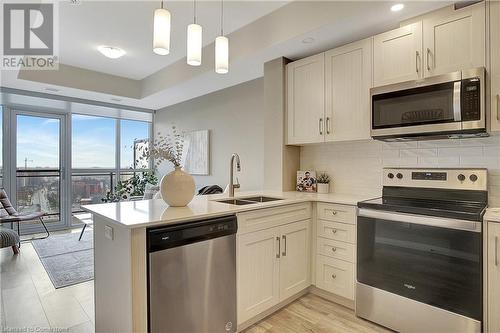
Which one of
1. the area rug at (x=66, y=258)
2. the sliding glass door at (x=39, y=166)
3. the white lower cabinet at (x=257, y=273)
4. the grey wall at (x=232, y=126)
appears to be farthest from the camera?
the sliding glass door at (x=39, y=166)

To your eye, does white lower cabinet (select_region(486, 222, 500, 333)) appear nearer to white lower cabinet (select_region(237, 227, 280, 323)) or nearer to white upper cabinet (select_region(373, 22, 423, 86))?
white upper cabinet (select_region(373, 22, 423, 86))

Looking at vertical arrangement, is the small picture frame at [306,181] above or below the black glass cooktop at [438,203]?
above

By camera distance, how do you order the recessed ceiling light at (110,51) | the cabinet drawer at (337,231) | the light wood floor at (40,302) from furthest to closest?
1. the recessed ceiling light at (110,51)
2. the cabinet drawer at (337,231)
3. the light wood floor at (40,302)

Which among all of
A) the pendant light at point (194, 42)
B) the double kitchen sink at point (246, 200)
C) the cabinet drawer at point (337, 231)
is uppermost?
the pendant light at point (194, 42)

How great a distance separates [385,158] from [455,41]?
1.07m

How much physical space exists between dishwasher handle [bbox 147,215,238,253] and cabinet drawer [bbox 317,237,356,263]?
102 centimetres

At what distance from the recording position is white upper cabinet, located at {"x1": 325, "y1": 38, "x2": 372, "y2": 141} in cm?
248

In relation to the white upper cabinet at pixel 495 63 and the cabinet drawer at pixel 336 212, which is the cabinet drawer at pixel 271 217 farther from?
the white upper cabinet at pixel 495 63

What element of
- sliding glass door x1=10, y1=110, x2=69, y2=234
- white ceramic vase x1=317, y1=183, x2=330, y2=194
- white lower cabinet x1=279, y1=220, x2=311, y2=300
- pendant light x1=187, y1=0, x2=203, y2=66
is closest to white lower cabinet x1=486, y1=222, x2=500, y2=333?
white lower cabinet x1=279, y1=220, x2=311, y2=300

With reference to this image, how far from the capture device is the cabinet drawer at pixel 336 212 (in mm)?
2336

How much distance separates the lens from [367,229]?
2.18 metres

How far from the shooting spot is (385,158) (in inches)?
104

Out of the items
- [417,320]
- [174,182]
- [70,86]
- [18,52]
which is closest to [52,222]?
[70,86]

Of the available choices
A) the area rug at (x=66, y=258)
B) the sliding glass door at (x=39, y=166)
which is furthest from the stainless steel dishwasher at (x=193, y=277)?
the sliding glass door at (x=39, y=166)
